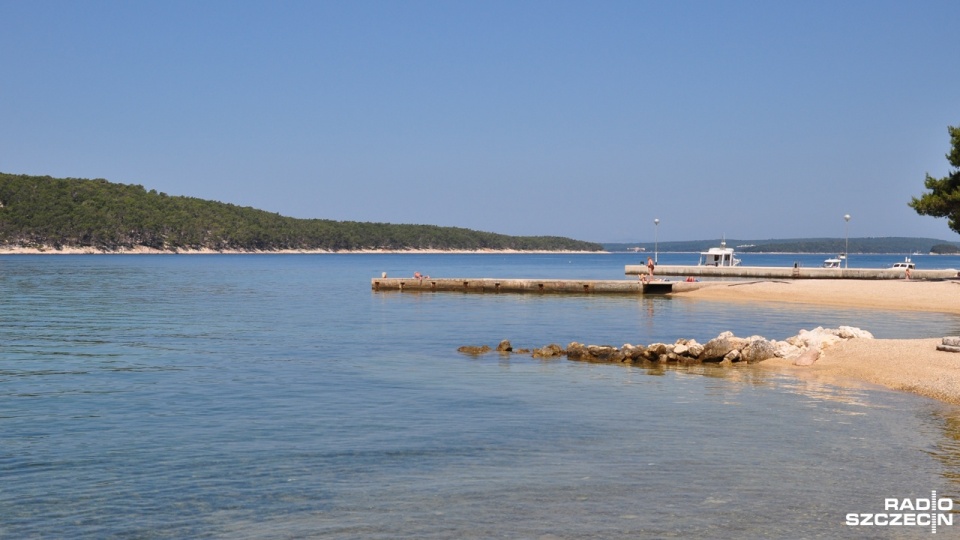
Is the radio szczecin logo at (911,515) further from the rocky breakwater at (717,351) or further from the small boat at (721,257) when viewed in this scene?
the small boat at (721,257)

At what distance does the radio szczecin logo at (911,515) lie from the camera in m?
9.91

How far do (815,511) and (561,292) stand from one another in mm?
49880

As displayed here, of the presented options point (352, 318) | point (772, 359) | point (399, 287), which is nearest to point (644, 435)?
point (772, 359)

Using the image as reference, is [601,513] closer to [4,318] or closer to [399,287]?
[4,318]

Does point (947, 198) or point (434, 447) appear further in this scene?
point (947, 198)

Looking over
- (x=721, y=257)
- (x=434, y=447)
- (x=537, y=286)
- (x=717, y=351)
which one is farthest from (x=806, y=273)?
(x=434, y=447)

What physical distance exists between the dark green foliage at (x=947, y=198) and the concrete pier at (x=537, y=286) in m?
15.2

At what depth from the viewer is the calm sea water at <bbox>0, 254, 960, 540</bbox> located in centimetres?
1009

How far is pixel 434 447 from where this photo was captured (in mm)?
13695

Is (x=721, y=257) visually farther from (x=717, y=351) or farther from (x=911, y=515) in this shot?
(x=911, y=515)

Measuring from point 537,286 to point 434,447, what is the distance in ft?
157

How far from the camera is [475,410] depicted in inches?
666

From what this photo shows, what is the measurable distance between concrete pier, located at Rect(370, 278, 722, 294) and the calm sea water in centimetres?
3311

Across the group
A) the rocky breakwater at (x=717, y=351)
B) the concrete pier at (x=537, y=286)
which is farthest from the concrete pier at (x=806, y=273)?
the rocky breakwater at (x=717, y=351)
